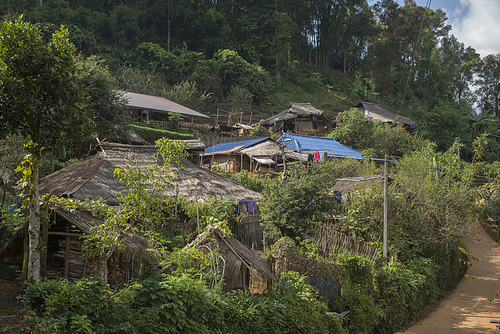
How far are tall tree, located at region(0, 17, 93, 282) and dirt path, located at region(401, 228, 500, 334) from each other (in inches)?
475

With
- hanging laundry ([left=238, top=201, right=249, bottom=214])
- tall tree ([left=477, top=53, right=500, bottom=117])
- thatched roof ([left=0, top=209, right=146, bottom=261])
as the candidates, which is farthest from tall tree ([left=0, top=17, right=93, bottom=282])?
tall tree ([left=477, top=53, right=500, bottom=117])

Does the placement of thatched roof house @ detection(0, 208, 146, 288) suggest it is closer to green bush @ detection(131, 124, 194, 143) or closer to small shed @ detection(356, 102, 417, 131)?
green bush @ detection(131, 124, 194, 143)

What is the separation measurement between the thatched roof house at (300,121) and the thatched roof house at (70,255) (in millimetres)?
26840

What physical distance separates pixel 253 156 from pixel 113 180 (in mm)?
11468

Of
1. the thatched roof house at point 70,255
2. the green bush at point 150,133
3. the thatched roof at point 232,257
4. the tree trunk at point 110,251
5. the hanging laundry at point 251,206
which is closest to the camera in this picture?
the tree trunk at point 110,251

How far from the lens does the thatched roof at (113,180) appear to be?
1135 centimetres

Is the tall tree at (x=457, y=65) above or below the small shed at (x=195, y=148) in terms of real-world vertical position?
above

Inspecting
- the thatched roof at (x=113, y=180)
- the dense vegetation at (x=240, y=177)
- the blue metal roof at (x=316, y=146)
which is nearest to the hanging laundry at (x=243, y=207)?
the thatched roof at (x=113, y=180)

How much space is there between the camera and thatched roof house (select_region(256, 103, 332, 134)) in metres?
35.2

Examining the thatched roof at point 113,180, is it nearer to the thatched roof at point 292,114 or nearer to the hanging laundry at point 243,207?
the hanging laundry at point 243,207

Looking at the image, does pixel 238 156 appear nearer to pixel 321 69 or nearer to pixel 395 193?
pixel 395 193

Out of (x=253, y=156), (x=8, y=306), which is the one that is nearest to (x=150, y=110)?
(x=253, y=156)

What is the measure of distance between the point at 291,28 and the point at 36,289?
50.2 m

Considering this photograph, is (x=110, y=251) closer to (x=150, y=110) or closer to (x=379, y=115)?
(x=150, y=110)
